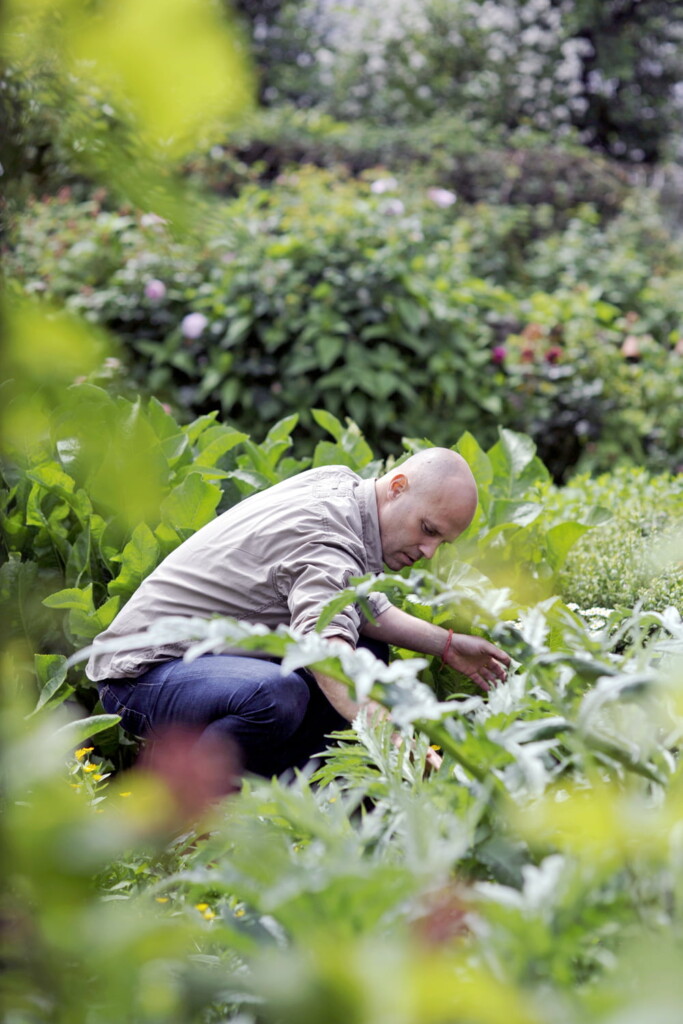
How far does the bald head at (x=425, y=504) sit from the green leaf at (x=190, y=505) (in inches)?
23.6

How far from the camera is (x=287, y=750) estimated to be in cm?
270

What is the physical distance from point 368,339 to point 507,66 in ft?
39.7

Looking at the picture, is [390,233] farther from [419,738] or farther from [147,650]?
[419,738]

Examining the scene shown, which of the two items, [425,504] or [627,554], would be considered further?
[627,554]

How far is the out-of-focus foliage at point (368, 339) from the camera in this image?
18.6ft

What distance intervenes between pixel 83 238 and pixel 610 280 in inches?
153

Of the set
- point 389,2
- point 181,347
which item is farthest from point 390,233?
point 389,2

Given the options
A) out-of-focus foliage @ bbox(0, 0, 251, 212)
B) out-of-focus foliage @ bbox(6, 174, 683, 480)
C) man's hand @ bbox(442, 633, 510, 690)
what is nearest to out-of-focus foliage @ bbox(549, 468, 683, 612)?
man's hand @ bbox(442, 633, 510, 690)

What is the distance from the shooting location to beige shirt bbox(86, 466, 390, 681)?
251 cm

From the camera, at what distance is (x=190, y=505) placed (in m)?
3.03

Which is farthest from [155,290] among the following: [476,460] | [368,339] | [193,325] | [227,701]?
[227,701]

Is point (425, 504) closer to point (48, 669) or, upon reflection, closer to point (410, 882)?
point (48, 669)

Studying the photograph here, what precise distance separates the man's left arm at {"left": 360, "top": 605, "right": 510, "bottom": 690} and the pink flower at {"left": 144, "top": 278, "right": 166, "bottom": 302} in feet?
12.6

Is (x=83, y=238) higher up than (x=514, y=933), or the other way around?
(x=514, y=933)
